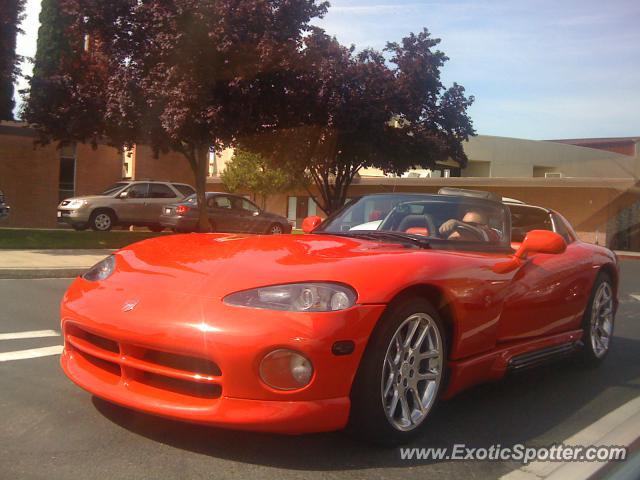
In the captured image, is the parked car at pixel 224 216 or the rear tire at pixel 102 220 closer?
the parked car at pixel 224 216

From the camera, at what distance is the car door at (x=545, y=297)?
4117mm


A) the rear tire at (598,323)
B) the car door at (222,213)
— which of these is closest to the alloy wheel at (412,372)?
the rear tire at (598,323)

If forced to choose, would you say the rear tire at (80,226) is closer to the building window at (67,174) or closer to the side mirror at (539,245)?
the building window at (67,174)

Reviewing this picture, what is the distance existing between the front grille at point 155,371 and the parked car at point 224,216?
14.4m

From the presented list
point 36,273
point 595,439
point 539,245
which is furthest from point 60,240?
point 595,439

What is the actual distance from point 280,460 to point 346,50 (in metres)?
16.3

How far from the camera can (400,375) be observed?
10.9 ft

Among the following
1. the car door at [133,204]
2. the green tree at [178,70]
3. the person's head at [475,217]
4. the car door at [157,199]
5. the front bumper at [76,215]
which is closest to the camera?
the person's head at [475,217]

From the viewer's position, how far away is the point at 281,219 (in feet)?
66.7

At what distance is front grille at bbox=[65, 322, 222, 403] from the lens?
A: 2.98 m

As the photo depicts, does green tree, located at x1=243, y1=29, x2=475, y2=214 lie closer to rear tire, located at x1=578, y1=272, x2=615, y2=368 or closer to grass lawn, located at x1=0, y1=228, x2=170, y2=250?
grass lawn, located at x1=0, y1=228, x2=170, y2=250

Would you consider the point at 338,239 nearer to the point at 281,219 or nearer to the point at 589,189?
the point at 281,219

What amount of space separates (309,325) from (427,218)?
1.93 m

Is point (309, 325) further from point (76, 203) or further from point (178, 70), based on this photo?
point (76, 203)
